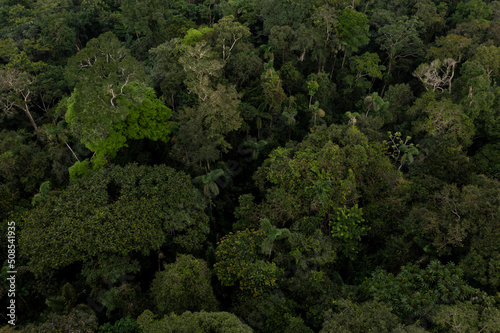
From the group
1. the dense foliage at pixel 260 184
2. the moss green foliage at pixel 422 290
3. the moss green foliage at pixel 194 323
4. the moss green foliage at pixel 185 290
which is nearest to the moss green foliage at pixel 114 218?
the dense foliage at pixel 260 184

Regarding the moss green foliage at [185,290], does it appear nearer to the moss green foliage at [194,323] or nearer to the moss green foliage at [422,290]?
the moss green foliage at [194,323]

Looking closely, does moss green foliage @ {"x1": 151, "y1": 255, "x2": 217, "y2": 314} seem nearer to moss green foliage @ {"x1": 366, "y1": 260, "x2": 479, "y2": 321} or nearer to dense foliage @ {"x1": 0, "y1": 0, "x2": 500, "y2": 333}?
dense foliage @ {"x1": 0, "y1": 0, "x2": 500, "y2": 333}

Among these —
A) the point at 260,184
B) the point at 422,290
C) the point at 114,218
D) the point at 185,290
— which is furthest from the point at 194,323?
the point at 260,184

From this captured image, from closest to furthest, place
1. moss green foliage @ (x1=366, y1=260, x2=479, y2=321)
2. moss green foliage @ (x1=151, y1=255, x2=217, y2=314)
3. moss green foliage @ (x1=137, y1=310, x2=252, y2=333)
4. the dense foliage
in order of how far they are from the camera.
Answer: moss green foliage @ (x1=137, y1=310, x2=252, y2=333), moss green foliage @ (x1=366, y1=260, x2=479, y2=321), moss green foliage @ (x1=151, y1=255, x2=217, y2=314), the dense foliage

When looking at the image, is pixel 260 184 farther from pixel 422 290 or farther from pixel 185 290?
pixel 422 290

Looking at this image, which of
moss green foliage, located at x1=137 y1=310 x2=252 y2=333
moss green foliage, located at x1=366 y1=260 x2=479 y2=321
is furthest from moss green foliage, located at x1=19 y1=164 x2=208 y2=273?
moss green foliage, located at x1=366 y1=260 x2=479 y2=321

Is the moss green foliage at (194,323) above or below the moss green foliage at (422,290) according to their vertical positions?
below

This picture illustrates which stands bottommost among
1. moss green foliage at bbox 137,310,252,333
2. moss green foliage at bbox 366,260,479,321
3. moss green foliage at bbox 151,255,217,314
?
moss green foliage at bbox 151,255,217,314

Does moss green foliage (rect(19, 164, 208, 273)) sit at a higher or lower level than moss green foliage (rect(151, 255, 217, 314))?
higher

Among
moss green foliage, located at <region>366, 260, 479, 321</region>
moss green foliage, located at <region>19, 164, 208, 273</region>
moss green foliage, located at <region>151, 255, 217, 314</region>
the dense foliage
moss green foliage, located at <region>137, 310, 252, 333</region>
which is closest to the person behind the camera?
moss green foliage, located at <region>137, 310, 252, 333</region>
